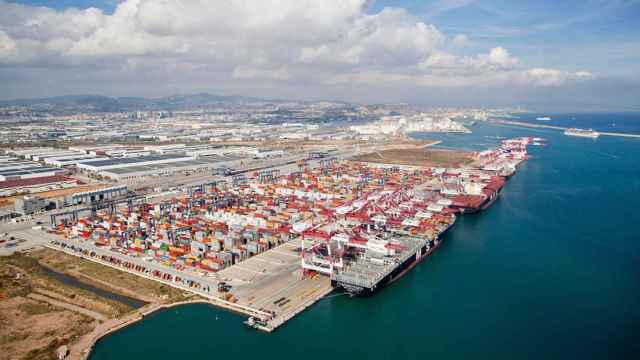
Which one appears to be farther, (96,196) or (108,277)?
(96,196)

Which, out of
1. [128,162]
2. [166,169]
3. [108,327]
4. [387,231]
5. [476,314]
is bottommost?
[476,314]

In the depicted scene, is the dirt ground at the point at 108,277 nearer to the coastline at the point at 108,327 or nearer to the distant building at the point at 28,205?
the coastline at the point at 108,327

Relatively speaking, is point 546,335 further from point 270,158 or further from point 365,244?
point 270,158

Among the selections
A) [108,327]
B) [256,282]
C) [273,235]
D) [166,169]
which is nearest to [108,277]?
[108,327]

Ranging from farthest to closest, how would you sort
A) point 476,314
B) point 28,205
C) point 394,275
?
point 28,205 < point 394,275 < point 476,314

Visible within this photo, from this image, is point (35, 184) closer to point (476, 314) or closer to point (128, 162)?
point (128, 162)

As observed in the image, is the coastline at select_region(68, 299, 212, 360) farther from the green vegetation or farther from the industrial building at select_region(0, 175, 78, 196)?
the industrial building at select_region(0, 175, 78, 196)

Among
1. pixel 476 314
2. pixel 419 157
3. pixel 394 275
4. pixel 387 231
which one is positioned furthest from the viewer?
pixel 419 157
